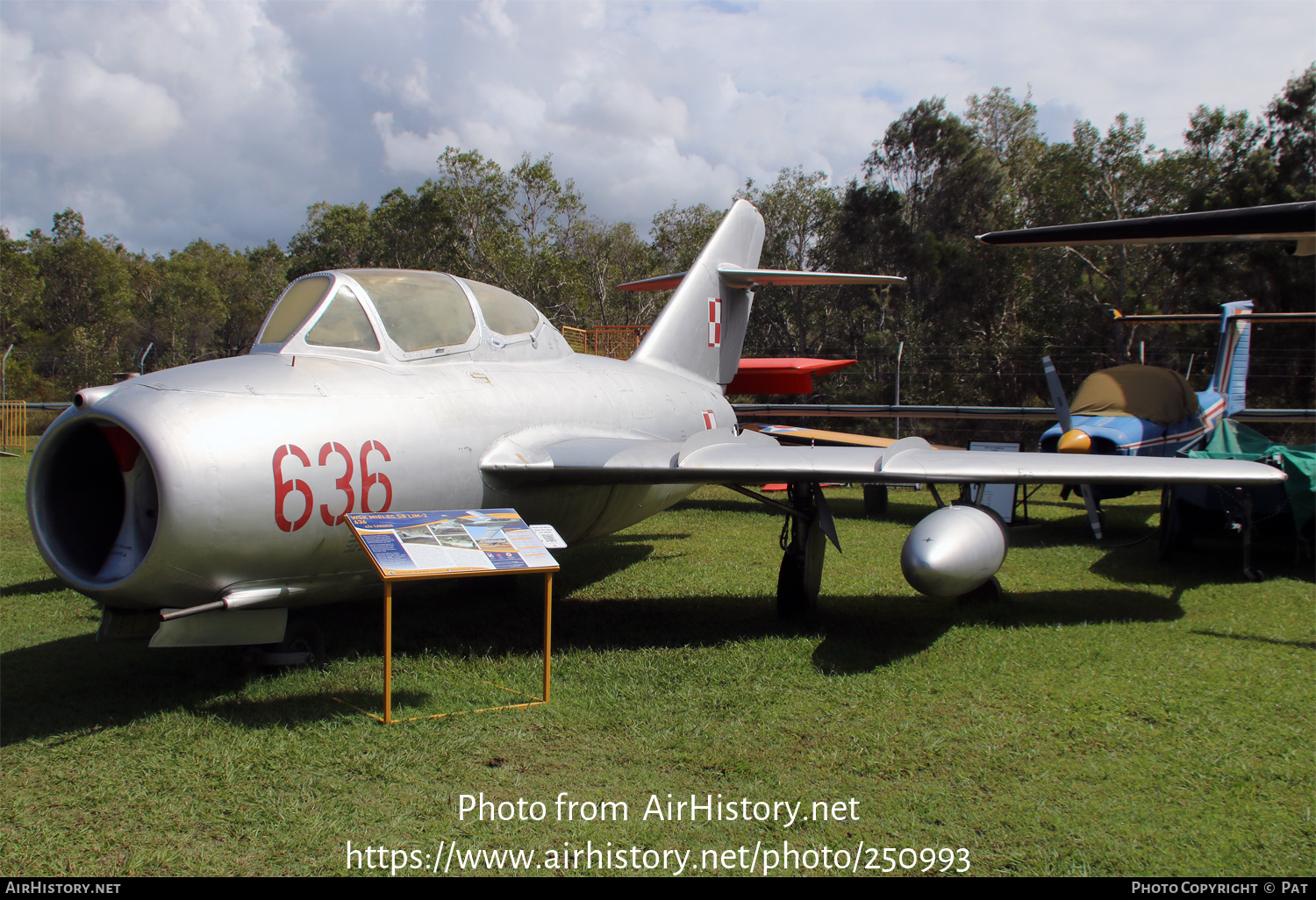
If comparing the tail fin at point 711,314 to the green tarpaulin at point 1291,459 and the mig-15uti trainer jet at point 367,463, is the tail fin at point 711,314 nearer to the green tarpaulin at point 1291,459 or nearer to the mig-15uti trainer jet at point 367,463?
the mig-15uti trainer jet at point 367,463

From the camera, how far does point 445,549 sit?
4203 millimetres

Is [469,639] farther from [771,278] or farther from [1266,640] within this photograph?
[1266,640]

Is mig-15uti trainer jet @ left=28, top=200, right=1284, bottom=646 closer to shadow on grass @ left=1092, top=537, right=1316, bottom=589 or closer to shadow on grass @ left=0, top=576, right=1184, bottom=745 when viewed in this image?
shadow on grass @ left=0, top=576, right=1184, bottom=745

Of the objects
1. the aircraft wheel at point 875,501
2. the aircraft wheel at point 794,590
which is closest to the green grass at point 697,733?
the aircraft wheel at point 794,590

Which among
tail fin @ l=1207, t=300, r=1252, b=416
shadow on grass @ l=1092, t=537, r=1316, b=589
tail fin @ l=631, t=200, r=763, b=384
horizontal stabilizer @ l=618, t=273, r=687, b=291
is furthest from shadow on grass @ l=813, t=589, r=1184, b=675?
tail fin @ l=1207, t=300, r=1252, b=416

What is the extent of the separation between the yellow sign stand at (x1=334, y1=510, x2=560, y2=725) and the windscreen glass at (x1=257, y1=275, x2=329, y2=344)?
140 centimetres

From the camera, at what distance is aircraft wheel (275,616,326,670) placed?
4.85 meters

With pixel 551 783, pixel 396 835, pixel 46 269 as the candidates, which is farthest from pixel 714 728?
pixel 46 269

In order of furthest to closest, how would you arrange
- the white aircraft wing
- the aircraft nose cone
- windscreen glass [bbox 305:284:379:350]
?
the aircraft nose cone, the white aircraft wing, windscreen glass [bbox 305:284:379:350]

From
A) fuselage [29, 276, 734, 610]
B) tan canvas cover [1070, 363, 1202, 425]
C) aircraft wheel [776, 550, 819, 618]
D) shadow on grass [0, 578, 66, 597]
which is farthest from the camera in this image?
tan canvas cover [1070, 363, 1202, 425]

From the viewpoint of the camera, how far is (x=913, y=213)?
3491cm

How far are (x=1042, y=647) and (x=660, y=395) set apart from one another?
377cm

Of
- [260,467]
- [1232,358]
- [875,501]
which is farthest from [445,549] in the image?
[1232,358]

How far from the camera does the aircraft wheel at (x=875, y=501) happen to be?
42.3 ft
